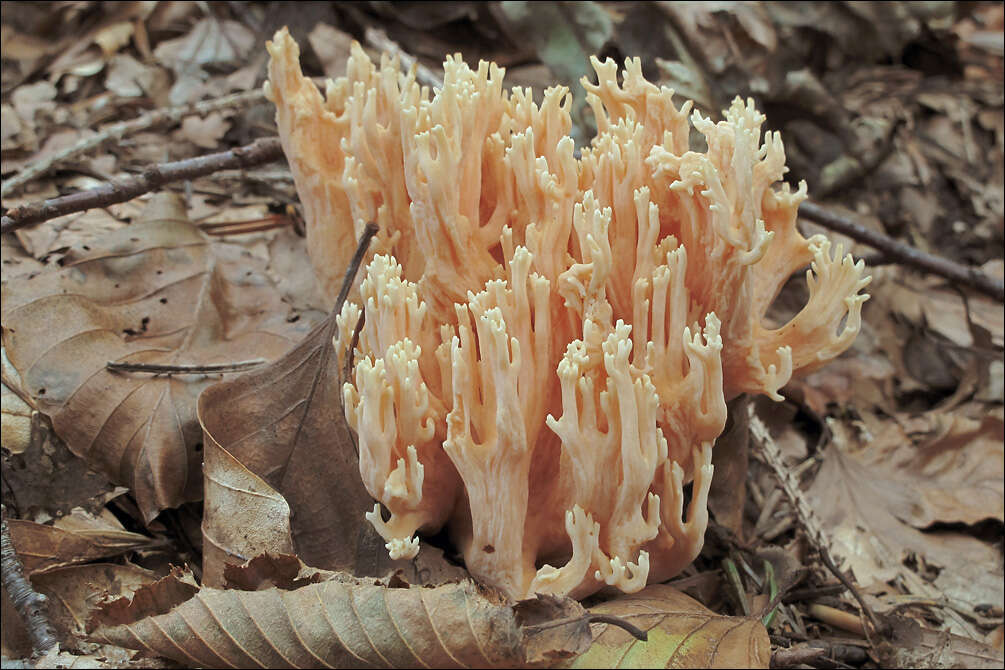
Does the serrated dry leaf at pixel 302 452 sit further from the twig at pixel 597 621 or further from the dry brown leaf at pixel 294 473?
the twig at pixel 597 621

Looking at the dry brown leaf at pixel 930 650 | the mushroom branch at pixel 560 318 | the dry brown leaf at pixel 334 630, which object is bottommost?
the dry brown leaf at pixel 930 650

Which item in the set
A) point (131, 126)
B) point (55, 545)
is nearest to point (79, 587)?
point (55, 545)

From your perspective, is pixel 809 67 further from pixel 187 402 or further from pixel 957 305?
pixel 187 402

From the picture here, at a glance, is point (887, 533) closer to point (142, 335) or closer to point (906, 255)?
point (906, 255)

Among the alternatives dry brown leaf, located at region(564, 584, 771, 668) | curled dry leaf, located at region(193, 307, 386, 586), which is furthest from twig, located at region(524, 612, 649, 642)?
curled dry leaf, located at region(193, 307, 386, 586)

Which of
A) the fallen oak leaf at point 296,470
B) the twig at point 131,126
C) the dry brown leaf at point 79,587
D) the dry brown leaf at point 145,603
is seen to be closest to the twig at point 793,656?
the fallen oak leaf at point 296,470

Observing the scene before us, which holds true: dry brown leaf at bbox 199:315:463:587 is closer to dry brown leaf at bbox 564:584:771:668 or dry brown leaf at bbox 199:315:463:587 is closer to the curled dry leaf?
the curled dry leaf

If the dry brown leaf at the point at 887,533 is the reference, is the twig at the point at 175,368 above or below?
above
